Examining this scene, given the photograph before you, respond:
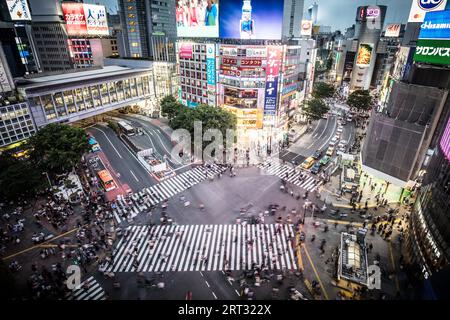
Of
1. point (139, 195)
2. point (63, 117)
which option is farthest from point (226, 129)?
point (63, 117)

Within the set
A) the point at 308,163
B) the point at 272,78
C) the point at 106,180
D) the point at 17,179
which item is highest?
the point at 272,78

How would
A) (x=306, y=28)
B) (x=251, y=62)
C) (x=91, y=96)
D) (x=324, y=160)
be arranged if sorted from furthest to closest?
(x=306, y=28) < (x=91, y=96) < (x=251, y=62) < (x=324, y=160)

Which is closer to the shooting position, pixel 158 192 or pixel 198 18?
pixel 158 192

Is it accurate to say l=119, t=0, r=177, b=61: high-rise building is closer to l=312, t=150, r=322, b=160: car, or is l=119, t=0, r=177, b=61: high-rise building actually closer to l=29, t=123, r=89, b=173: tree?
l=29, t=123, r=89, b=173: tree

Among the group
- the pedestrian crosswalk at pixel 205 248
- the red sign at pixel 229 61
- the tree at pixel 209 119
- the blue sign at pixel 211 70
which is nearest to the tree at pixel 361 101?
the red sign at pixel 229 61

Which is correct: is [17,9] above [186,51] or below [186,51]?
above

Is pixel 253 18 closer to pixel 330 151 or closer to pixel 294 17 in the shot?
pixel 330 151

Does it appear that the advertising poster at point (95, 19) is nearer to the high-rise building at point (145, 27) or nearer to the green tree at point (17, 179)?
the high-rise building at point (145, 27)

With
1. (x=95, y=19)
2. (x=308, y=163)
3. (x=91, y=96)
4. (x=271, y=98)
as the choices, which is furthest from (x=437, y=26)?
(x=95, y=19)
